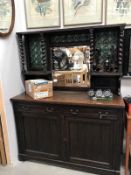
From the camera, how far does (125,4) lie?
2.09 metres

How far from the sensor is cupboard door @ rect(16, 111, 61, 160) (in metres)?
2.16

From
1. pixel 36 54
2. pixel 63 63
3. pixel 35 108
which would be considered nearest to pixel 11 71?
pixel 36 54

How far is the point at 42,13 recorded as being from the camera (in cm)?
238

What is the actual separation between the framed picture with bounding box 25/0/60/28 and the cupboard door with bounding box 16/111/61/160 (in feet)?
4.01

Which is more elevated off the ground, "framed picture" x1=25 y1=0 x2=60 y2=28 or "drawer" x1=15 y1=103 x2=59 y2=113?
"framed picture" x1=25 y1=0 x2=60 y2=28

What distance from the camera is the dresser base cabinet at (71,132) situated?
6.38 ft

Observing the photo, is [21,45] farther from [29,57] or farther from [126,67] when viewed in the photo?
[126,67]

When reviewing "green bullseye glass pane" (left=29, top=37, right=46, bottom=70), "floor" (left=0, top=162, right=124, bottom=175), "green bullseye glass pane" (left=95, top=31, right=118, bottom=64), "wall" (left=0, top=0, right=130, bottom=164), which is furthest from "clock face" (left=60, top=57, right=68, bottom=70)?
"floor" (left=0, top=162, right=124, bottom=175)

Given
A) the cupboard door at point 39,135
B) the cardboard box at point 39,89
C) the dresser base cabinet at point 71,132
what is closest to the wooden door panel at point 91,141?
the dresser base cabinet at point 71,132

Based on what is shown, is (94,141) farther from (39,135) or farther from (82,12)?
(82,12)

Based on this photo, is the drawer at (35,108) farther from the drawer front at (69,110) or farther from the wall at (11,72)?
the wall at (11,72)

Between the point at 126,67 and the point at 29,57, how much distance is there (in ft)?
4.33

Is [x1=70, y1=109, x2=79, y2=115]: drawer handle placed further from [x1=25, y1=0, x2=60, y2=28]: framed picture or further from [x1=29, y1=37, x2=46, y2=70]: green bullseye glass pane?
[x1=25, y1=0, x2=60, y2=28]: framed picture

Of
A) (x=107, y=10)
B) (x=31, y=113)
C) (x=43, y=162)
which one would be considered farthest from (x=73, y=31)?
(x=43, y=162)
